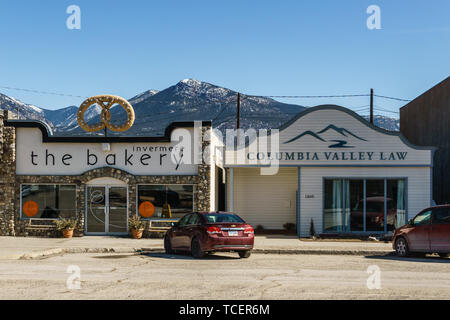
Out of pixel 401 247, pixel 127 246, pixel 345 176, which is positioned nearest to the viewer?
pixel 401 247

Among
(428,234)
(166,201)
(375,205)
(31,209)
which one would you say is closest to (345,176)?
(375,205)

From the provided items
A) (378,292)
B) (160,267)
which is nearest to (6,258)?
(160,267)

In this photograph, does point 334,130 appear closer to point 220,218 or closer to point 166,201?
point 166,201

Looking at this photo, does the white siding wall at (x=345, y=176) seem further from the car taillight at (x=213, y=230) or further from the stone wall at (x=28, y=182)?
the car taillight at (x=213, y=230)

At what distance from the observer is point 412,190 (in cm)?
2617

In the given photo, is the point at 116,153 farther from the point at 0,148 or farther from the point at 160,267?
the point at 160,267

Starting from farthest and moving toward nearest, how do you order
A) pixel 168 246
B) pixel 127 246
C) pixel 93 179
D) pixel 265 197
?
1. pixel 265 197
2. pixel 93 179
3. pixel 127 246
4. pixel 168 246

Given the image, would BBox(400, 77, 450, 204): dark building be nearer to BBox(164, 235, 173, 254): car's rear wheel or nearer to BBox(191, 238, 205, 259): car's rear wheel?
BBox(164, 235, 173, 254): car's rear wheel

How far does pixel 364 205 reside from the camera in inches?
1035

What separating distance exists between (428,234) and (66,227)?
1503 cm

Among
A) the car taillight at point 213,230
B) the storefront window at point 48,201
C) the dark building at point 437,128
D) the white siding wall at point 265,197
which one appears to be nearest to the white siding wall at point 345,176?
the white siding wall at point 265,197

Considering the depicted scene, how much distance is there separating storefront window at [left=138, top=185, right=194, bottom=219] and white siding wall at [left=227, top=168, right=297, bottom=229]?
559 cm

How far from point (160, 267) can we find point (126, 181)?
11.2m

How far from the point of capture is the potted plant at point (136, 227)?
25.2 meters
